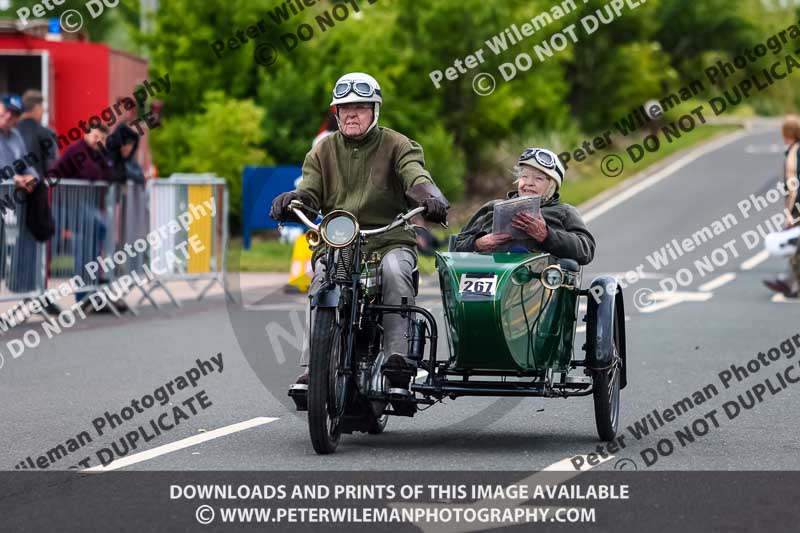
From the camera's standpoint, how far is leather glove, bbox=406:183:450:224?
26.6 feet

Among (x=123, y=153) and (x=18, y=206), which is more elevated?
(x=123, y=153)

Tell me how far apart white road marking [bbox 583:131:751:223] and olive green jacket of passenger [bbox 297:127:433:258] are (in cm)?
2127

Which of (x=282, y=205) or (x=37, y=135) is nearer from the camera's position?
(x=282, y=205)

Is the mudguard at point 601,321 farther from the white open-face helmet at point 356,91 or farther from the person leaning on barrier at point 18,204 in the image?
the person leaning on barrier at point 18,204

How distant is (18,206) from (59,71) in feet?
24.1

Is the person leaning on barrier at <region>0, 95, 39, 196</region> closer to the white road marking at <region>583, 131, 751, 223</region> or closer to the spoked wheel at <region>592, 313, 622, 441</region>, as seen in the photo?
the spoked wheel at <region>592, 313, 622, 441</region>

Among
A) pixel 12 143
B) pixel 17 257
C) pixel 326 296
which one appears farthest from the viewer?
pixel 12 143

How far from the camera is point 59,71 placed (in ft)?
73.7

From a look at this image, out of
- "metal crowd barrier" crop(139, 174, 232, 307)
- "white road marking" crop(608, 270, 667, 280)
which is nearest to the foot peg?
"metal crowd barrier" crop(139, 174, 232, 307)

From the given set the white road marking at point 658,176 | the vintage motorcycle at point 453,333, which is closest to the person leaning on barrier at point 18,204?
the vintage motorcycle at point 453,333

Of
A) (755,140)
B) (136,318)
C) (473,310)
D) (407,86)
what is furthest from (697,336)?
(755,140)

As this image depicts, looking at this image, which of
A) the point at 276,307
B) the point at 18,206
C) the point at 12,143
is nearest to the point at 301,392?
the point at 18,206

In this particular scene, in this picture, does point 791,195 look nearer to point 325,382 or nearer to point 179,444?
point 179,444

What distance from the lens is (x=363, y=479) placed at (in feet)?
23.8
